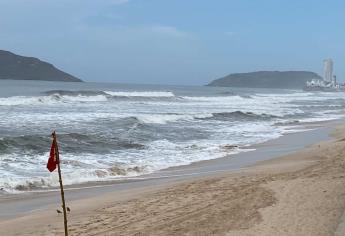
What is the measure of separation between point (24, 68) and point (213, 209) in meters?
130

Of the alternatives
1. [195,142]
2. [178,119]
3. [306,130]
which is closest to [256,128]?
[306,130]

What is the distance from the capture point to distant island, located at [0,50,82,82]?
127 m

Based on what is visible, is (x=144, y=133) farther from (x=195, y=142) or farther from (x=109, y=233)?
(x=109, y=233)

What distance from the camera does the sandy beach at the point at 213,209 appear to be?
640 centimetres

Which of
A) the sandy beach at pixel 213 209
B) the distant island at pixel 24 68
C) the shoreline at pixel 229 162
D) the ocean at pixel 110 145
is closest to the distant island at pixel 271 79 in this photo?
the distant island at pixel 24 68

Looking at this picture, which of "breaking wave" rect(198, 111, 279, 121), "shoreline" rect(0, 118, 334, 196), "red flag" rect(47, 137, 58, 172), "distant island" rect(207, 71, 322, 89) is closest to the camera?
"red flag" rect(47, 137, 58, 172)

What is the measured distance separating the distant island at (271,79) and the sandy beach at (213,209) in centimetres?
17767

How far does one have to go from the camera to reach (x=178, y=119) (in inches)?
1198

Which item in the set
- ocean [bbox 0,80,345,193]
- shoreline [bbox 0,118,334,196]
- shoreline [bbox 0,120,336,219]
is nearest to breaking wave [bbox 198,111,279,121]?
ocean [bbox 0,80,345,193]

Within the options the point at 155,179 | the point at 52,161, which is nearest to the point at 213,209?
the point at 52,161

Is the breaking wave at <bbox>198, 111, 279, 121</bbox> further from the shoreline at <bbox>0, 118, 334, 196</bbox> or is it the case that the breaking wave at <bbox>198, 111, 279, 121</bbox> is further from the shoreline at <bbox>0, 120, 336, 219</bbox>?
the shoreline at <bbox>0, 120, 336, 219</bbox>

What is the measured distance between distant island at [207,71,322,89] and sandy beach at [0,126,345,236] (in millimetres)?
177667

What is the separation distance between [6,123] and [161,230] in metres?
18.4

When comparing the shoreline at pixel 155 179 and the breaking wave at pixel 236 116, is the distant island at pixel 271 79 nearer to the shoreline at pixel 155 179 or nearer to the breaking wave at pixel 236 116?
the breaking wave at pixel 236 116
